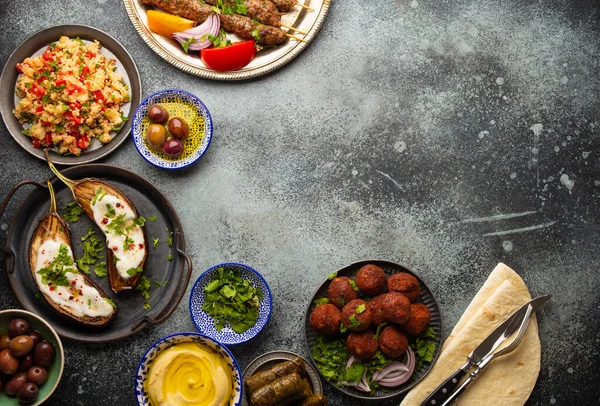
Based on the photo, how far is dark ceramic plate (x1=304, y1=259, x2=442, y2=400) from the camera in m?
4.35

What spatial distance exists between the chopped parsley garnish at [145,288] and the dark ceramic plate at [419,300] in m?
1.16

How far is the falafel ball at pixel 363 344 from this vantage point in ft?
13.9

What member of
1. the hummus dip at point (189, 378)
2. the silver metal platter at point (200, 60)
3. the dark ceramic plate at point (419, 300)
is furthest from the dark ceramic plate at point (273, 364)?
the silver metal platter at point (200, 60)

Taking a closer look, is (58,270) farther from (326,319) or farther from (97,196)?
(326,319)

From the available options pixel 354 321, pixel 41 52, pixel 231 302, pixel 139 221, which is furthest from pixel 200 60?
pixel 354 321

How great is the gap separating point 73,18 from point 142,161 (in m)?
1.23

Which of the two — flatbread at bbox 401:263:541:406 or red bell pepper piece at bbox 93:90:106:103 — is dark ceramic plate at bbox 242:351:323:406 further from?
red bell pepper piece at bbox 93:90:106:103

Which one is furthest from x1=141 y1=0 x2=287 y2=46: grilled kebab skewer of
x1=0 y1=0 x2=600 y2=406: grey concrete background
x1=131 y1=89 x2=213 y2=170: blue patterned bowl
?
x1=131 y1=89 x2=213 y2=170: blue patterned bowl

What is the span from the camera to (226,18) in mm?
4613

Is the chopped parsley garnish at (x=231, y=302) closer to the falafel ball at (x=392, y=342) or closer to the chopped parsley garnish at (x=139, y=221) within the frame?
the chopped parsley garnish at (x=139, y=221)

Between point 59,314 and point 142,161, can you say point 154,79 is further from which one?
point 59,314

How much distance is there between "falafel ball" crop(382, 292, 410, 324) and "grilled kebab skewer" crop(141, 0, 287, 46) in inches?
83.2

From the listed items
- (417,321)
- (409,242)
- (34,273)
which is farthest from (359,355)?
(34,273)

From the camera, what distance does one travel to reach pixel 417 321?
425cm
